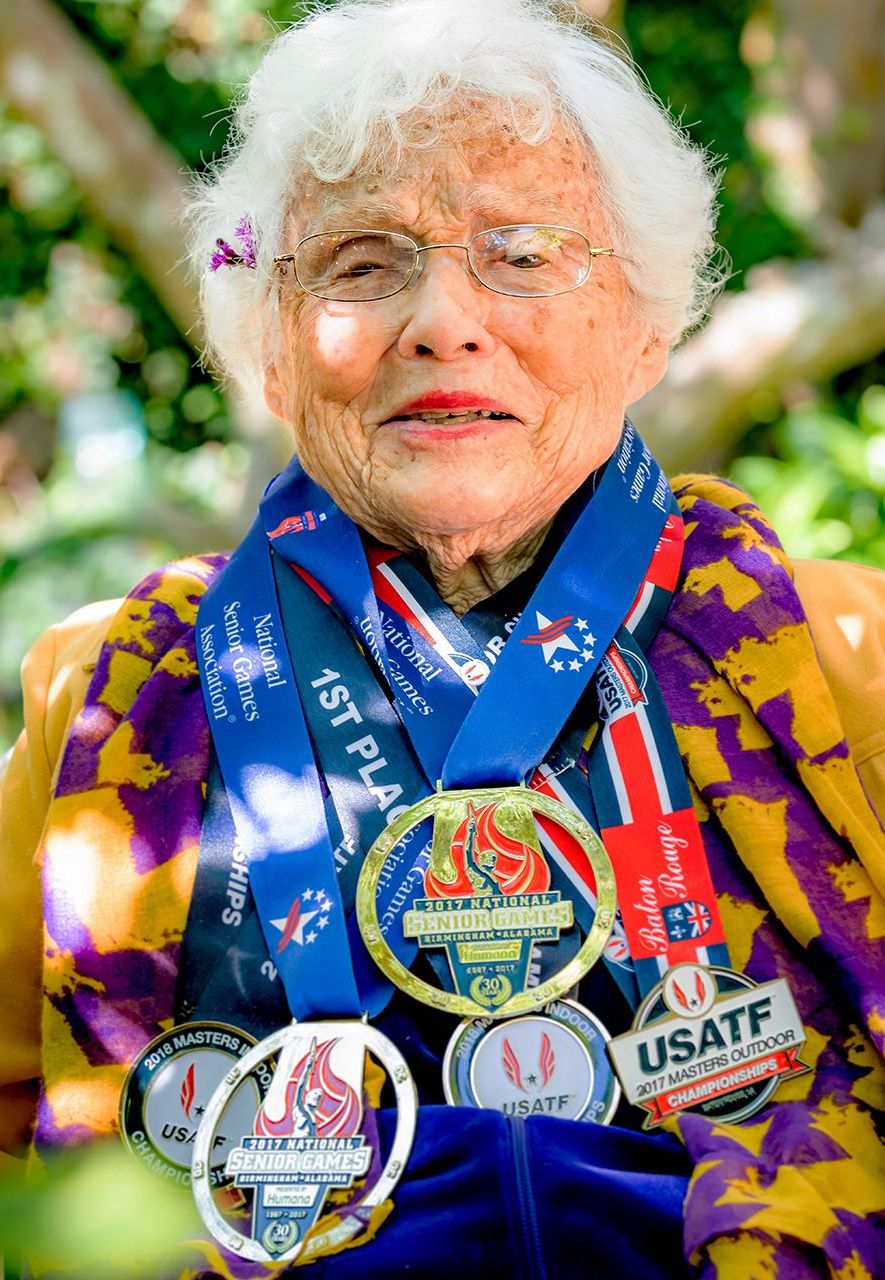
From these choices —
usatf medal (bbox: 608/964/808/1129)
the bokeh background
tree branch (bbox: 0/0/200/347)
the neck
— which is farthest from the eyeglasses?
tree branch (bbox: 0/0/200/347)

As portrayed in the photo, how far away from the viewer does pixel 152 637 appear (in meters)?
2.07

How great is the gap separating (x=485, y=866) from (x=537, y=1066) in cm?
25

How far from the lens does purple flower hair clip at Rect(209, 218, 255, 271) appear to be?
7.11ft

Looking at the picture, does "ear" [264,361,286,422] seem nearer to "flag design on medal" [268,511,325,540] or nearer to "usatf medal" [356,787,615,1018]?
"flag design on medal" [268,511,325,540]

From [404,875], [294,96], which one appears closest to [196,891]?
[404,875]

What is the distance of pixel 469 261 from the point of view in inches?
75.2

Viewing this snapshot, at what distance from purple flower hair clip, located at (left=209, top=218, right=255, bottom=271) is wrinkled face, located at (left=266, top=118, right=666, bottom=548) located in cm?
15

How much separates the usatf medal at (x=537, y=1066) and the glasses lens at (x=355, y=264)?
994mm

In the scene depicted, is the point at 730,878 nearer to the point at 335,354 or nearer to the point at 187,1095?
the point at 187,1095

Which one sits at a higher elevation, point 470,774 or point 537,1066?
point 470,774

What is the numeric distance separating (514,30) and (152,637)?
1.01 metres

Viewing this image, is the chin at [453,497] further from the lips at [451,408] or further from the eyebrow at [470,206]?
the eyebrow at [470,206]

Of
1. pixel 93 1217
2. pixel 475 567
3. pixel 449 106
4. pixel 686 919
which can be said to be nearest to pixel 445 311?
pixel 449 106

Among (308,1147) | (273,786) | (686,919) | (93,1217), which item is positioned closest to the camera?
(93,1217)
